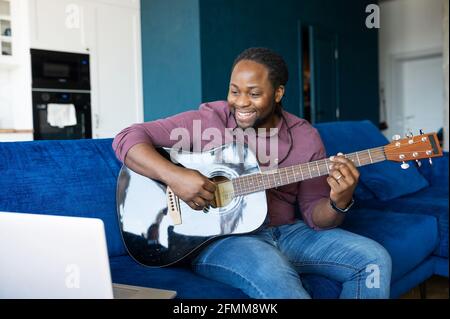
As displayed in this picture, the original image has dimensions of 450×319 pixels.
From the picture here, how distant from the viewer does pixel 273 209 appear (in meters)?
1.35

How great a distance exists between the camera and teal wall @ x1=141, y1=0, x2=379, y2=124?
211 cm

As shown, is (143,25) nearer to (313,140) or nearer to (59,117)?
(59,117)

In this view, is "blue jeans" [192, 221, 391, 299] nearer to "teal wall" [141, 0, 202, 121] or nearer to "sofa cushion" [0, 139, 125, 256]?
"sofa cushion" [0, 139, 125, 256]

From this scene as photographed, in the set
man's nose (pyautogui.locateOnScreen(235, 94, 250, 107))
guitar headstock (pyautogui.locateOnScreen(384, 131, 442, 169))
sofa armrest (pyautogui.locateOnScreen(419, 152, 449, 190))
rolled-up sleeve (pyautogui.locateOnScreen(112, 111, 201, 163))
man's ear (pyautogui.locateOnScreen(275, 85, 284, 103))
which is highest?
man's ear (pyautogui.locateOnScreen(275, 85, 284, 103))

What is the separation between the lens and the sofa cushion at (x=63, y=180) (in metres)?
1.25

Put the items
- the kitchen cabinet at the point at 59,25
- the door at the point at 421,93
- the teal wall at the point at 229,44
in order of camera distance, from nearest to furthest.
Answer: the kitchen cabinet at the point at 59,25
the teal wall at the point at 229,44
the door at the point at 421,93

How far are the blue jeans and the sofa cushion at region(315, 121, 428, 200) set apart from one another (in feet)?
3.09

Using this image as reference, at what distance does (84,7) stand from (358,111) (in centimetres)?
429

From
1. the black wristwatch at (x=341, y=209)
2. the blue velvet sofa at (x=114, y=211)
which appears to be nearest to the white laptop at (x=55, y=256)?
the blue velvet sofa at (x=114, y=211)

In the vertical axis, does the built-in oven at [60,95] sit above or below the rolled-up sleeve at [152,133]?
above

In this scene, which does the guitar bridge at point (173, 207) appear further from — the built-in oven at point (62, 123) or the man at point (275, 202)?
the built-in oven at point (62, 123)

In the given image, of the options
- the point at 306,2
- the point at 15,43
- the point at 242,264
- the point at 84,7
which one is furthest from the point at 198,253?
the point at 306,2

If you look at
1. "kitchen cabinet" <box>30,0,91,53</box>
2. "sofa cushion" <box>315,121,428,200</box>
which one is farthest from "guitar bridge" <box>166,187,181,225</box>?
"sofa cushion" <box>315,121,428,200</box>

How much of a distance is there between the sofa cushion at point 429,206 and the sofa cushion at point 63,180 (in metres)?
1.29
